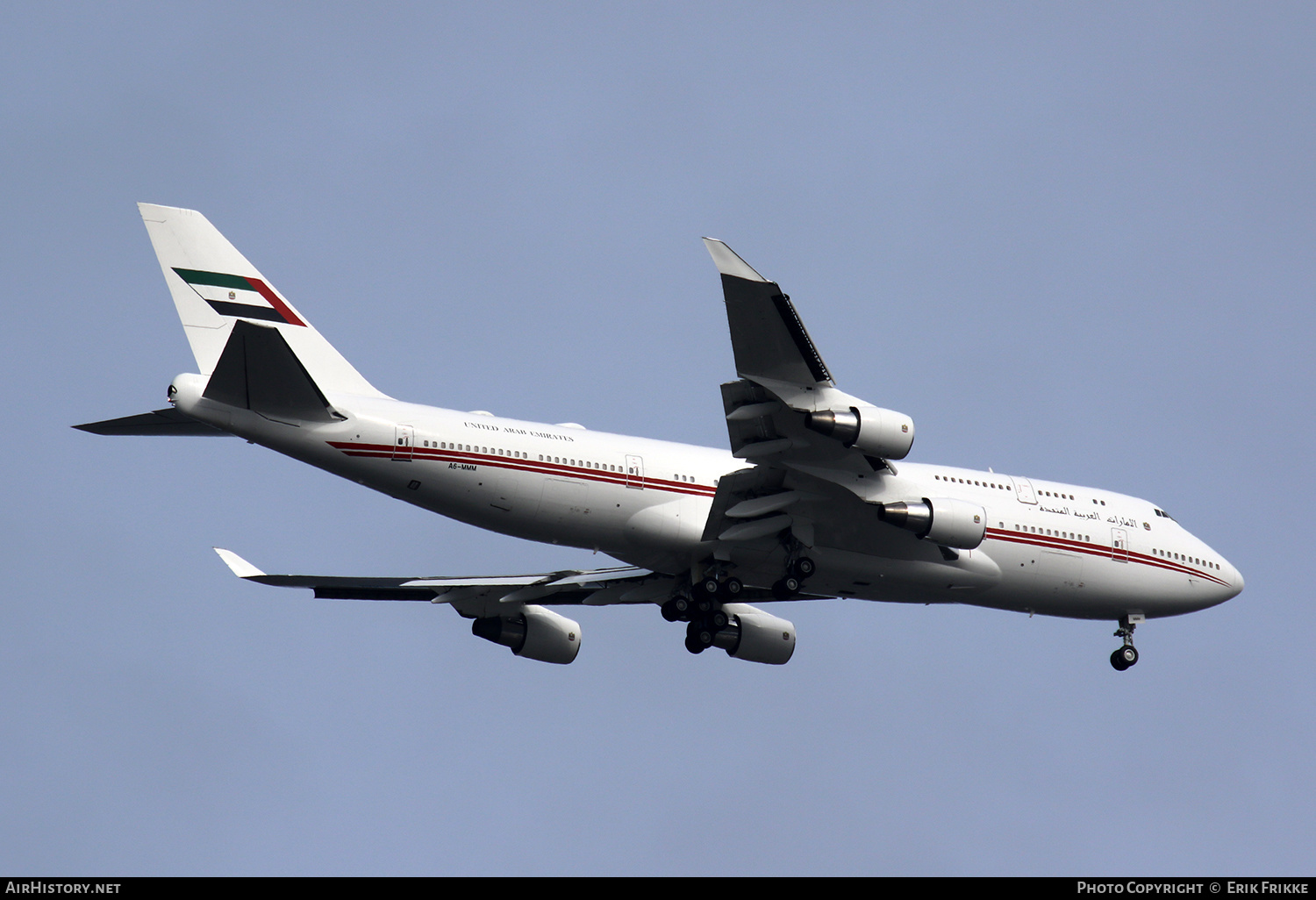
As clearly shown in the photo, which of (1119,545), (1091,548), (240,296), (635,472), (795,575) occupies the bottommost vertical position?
(795,575)

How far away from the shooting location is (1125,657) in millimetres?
32125

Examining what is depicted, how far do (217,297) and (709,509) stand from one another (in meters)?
10.3

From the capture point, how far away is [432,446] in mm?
25688

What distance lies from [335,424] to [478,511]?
10.2 feet

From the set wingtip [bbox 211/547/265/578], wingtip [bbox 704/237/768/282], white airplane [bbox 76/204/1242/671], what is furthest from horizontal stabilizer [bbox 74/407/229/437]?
wingtip [bbox 704/237/768/282]

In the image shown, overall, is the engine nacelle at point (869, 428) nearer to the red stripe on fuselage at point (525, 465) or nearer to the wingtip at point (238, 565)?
the red stripe on fuselage at point (525, 465)

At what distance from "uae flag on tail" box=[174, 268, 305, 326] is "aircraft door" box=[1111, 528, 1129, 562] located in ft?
58.6

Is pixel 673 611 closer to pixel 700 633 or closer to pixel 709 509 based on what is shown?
pixel 700 633

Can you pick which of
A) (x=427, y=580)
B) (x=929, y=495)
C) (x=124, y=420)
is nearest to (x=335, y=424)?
(x=124, y=420)

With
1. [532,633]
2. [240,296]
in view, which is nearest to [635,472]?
[532,633]

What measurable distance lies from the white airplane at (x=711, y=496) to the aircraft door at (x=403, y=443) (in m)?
0.03

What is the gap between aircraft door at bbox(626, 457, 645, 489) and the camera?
89.0 feet

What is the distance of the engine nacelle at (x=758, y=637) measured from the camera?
31.6 m

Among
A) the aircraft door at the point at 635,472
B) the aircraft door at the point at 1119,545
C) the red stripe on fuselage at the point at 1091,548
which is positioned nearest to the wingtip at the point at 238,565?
the aircraft door at the point at 635,472
